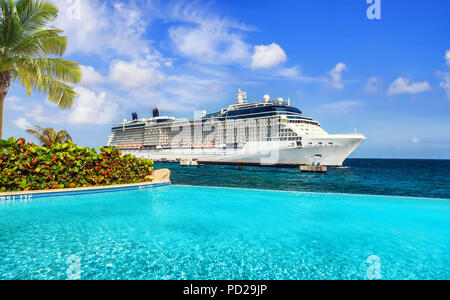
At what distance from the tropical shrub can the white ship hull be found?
1148 inches

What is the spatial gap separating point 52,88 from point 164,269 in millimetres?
9174

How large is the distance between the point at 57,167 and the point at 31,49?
14.7 feet

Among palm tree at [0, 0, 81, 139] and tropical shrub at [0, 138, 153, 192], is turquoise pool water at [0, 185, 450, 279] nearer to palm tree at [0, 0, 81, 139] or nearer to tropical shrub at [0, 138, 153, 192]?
tropical shrub at [0, 138, 153, 192]

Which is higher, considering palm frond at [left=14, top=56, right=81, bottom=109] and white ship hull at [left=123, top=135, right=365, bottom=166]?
palm frond at [left=14, top=56, right=81, bottom=109]

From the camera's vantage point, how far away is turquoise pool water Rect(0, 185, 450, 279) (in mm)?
3910

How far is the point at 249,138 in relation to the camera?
42.6 metres

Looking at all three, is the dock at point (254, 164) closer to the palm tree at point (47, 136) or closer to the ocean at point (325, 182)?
the ocean at point (325, 182)

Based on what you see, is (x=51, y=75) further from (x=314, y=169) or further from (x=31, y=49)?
(x=314, y=169)

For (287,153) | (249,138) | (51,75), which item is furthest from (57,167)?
(249,138)

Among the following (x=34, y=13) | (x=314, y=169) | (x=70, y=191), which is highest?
(x=34, y=13)

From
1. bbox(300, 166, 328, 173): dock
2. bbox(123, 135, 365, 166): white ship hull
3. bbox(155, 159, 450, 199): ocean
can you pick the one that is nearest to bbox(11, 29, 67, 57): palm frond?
bbox(155, 159, 450, 199): ocean

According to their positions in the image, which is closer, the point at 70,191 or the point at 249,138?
the point at 70,191

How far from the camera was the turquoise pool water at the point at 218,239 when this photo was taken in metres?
3.91

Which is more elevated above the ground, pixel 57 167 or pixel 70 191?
pixel 57 167
